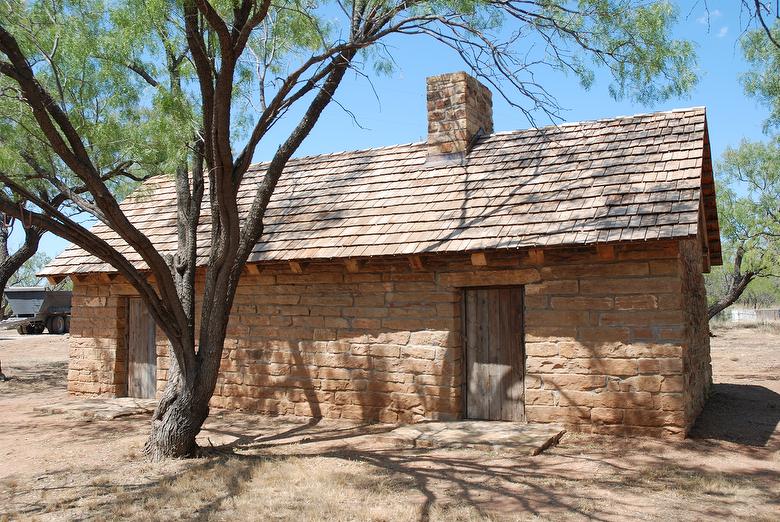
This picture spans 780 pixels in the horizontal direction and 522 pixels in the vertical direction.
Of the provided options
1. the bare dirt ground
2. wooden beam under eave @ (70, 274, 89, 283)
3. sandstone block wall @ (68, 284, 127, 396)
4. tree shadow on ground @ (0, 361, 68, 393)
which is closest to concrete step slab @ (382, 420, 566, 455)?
the bare dirt ground

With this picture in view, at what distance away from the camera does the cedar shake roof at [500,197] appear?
795cm

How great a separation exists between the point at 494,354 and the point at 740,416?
140 inches

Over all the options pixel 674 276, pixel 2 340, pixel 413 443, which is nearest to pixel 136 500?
pixel 413 443

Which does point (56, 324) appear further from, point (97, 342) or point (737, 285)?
point (737, 285)

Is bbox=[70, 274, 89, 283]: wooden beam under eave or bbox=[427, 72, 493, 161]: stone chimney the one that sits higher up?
bbox=[427, 72, 493, 161]: stone chimney

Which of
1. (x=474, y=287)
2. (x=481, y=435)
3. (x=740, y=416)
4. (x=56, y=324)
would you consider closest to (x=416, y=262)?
(x=474, y=287)

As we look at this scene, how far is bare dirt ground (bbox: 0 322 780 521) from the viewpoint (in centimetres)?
534

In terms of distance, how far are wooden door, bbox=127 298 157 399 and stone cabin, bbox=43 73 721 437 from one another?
2 cm

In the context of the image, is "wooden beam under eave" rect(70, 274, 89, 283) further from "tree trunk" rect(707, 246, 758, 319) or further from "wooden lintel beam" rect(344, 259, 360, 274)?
"tree trunk" rect(707, 246, 758, 319)

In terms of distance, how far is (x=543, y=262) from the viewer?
8.25m

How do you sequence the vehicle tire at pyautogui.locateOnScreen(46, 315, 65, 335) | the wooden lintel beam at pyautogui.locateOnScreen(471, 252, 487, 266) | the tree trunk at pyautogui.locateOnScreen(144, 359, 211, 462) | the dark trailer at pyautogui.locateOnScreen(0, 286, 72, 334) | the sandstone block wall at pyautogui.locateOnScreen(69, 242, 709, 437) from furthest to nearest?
the vehicle tire at pyautogui.locateOnScreen(46, 315, 65, 335) → the dark trailer at pyautogui.locateOnScreen(0, 286, 72, 334) → the wooden lintel beam at pyautogui.locateOnScreen(471, 252, 487, 266) → the sandstone block wall at pyautogui.locateOnScreen(69, 242, 709, 437) → the tree trunk at pyautogui.locateOnScreen(144, 359, 211, 462)

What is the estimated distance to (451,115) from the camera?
35.3ft

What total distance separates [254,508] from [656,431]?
462 centimetres

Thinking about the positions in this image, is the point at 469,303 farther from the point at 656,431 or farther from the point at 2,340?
the point at 2,340
